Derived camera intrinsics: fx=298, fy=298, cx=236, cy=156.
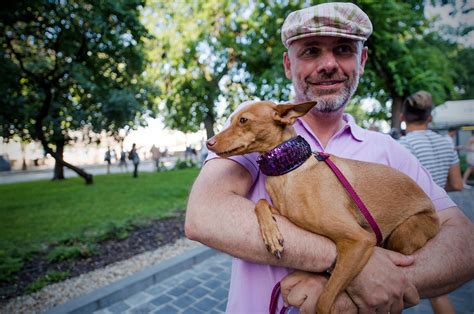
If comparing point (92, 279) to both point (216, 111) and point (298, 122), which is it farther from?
point (216, 111)

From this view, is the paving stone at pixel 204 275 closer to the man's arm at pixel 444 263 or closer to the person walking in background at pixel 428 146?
the person walking in background at pixel 428 146

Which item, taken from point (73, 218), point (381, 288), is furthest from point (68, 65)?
point (381, 288)

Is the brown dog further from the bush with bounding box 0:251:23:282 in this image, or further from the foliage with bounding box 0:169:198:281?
the foliage with bounding box 0:169:198:281

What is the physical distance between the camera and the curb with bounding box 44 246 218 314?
167 inches

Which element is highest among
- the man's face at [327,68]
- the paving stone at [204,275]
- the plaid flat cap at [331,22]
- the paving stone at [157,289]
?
the plaid flat cap at [331,22]

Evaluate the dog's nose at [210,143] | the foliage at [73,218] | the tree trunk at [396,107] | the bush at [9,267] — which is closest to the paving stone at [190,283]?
the foliage at [73,218]

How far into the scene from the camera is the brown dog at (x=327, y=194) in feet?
4.56

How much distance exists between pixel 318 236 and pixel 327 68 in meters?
0.92

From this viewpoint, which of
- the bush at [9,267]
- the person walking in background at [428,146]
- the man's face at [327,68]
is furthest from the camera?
the bush at [9,267]

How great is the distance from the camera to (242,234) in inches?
53.2

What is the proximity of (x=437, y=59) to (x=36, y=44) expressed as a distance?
37.0 ft

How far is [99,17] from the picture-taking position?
5961 millimetres

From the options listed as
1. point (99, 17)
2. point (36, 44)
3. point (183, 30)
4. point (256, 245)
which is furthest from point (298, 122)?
point (183, 30)

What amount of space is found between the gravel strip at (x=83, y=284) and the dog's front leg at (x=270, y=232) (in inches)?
175
